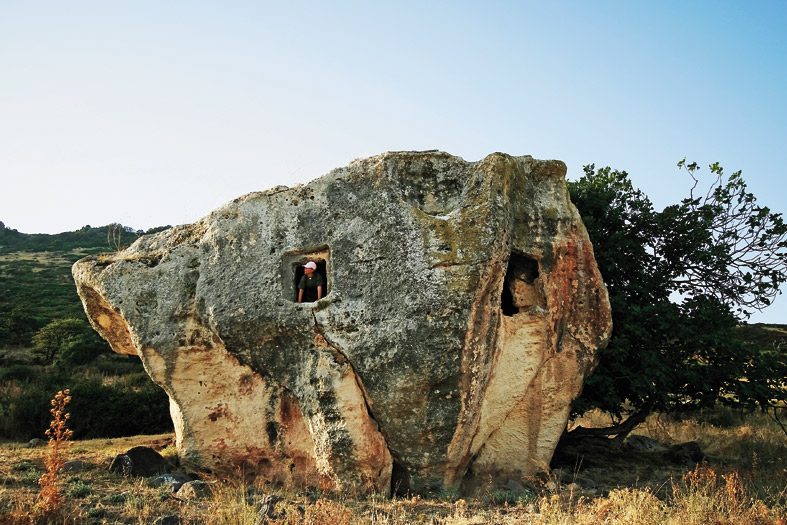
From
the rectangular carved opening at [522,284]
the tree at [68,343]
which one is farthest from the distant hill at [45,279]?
the rectangular carved opening at [522,284]

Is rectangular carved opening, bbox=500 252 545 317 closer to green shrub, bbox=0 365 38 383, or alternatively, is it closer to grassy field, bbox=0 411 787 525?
grassy field, bbox=0 411 787 525

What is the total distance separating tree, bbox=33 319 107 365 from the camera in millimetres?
21234

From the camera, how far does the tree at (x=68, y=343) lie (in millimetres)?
21234

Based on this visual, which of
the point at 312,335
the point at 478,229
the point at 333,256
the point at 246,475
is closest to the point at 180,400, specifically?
the point at 246,475

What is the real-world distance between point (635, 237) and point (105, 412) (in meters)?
11.8

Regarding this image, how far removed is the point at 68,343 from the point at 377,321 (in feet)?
57.3

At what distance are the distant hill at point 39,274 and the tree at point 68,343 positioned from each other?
336 centimetres

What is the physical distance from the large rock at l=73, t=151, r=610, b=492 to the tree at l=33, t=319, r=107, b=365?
12.4 meters

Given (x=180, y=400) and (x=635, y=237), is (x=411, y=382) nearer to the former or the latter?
(x=180, y=400)

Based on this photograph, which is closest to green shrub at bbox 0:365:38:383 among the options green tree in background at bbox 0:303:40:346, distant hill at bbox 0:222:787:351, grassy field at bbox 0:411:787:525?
distant hill at bbox 0:222:787:351

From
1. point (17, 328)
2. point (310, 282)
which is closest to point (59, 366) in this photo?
point (17, 328)

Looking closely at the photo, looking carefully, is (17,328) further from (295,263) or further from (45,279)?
(295,263)

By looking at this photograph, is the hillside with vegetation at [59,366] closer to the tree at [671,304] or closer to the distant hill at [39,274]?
the distant hill at [39,274]

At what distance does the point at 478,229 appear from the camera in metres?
8.43
